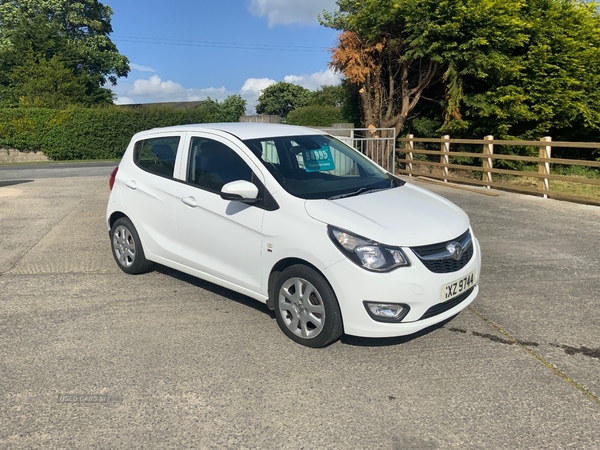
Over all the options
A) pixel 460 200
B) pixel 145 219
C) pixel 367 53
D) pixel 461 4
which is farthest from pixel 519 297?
pixel 367 53

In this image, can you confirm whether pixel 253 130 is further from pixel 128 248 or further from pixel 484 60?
pixel 484 60

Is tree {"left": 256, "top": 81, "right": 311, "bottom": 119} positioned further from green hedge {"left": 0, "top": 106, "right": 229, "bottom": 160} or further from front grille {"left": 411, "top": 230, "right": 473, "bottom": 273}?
front grille {"left": 411, "top": 230, "right": 473, "bottom": 273}

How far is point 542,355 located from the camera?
3.81 meters

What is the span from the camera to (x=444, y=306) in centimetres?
381

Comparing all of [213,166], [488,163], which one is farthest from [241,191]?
[488,163]

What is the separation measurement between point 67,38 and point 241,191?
41.2 meters

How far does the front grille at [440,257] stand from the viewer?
145 inches

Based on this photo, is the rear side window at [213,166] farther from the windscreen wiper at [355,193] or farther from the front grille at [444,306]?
the front grille at [444,306]

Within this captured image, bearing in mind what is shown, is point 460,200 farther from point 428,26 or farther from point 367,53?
point 367,53

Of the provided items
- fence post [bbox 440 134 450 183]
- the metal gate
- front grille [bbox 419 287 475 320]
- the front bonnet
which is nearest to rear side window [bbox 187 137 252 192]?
the front bonnet

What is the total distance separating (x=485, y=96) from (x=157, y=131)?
1273cm

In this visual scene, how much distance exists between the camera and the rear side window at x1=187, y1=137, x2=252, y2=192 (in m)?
4.52

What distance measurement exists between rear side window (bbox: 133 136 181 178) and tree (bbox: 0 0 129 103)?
3358 centimetres

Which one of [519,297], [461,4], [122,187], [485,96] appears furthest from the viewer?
[485,96]
